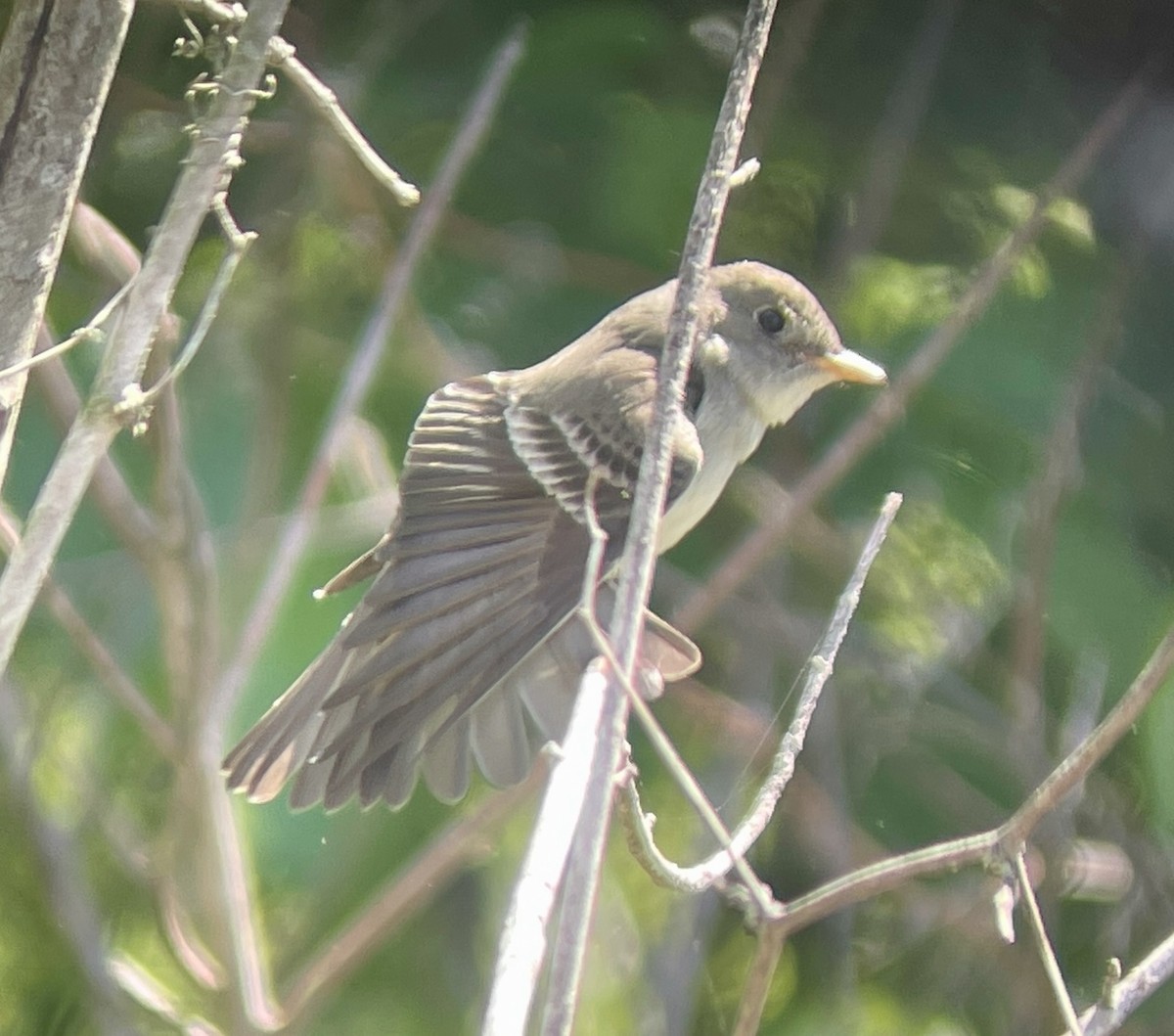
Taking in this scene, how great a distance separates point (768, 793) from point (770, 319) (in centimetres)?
48

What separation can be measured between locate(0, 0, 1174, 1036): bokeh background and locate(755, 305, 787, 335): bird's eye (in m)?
0.35

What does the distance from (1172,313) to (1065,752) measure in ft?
1.39

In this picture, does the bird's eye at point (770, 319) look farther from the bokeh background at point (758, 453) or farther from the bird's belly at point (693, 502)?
the bokeh background at point (758, 453)

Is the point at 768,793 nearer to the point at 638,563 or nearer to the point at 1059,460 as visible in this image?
the point at 638,563

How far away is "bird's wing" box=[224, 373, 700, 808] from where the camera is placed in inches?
36.1

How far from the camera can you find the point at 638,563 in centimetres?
55

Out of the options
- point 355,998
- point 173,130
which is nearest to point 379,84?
point 173,130

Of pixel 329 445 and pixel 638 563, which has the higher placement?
pixel 638 563

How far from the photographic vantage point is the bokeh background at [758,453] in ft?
4.69

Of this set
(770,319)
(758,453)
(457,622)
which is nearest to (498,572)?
(457,622)

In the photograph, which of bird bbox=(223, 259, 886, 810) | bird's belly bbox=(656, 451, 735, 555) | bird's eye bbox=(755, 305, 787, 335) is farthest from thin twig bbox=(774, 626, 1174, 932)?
bird's eye bbox=(755, 305, 787, 335)

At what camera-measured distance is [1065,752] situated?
150cm

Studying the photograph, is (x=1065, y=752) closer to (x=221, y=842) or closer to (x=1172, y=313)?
(x=1172, y=313)

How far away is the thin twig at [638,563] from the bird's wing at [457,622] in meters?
0.31
